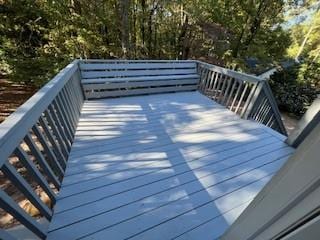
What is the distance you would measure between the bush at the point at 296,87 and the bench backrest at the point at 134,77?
6.46m

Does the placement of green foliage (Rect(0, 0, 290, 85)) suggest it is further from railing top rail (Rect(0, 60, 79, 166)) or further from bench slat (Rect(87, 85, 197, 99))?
railing top rail (Rect(0, 60, 79, 166))

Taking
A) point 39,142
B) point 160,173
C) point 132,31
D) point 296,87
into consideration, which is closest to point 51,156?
point 39,142

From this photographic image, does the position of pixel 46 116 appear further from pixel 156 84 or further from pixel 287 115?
pixel 287 115

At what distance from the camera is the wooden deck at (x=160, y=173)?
1.74m

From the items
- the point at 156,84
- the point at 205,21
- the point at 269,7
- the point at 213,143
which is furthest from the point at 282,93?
the point at 213,143

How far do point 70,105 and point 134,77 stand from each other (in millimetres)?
1690

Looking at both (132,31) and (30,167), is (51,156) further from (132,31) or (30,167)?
(132,31)

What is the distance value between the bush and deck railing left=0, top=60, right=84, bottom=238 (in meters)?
9.19

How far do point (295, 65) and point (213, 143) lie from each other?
33.9 feet

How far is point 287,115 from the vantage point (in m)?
9.17

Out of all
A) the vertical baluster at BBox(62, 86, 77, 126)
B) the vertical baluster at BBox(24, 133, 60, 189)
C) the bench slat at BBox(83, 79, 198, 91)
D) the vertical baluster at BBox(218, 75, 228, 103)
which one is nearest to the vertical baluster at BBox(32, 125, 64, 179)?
the vertical baluster at BBox(24, 133, 60, 189)

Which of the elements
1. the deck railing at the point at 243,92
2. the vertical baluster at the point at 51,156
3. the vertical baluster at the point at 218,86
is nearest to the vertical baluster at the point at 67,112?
the vertical baluster at the point at 51,156

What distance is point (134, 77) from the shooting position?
14.3 ft

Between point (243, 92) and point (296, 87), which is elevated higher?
point (243, 92)
